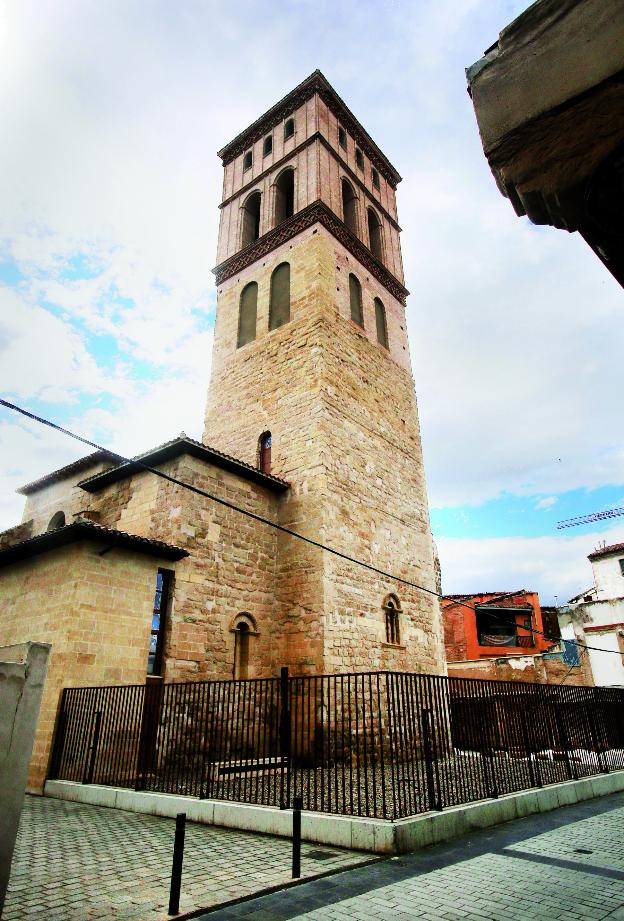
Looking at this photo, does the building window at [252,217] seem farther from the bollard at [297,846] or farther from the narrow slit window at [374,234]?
the bollard at [297,846]

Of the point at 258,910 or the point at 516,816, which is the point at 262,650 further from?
the point at 258,910

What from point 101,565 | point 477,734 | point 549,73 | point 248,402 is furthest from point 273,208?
point 549,73

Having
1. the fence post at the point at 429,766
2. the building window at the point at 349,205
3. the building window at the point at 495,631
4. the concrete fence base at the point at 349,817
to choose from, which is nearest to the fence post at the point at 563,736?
the concrete fence base at the point at 349,817

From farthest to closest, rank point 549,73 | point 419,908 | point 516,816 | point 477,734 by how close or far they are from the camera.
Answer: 1. point 477,734
2. point 516,816
3. point 419,908
4. point 549,73

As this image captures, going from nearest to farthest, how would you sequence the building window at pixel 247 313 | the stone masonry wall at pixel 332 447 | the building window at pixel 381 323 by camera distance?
the stone masonry wall at pixel 332 447 → the building window at pixel 247 313 → the building window at pixel 381 323

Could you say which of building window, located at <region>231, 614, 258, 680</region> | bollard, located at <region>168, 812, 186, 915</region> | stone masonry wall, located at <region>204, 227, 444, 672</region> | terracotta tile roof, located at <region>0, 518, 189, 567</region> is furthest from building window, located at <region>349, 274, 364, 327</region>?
bollard, located at <region>168, 812, 186, 915</region>

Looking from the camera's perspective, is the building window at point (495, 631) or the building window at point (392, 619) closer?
the building window at point (392, 619)

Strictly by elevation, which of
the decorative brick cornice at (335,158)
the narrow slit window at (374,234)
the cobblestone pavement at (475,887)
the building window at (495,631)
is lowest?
the cobblestone pavement at (475,887)

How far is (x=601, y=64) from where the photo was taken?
1.92m

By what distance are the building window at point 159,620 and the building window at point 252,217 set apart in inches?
569

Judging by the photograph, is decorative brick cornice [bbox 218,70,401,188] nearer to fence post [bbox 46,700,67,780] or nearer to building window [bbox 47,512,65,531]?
building window [bbox 47,512,65,531]

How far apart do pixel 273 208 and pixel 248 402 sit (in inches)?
329

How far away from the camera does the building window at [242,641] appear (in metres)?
12.3

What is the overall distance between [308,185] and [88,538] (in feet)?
48.2
